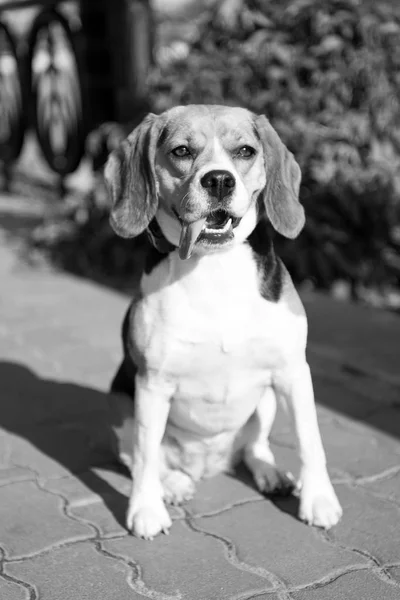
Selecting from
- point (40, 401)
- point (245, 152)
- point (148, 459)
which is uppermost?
point (245, 152)

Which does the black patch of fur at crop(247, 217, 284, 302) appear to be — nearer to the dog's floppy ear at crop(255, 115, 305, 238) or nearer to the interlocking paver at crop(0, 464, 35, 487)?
the dog's floppy ear at crop(255, 115, 305, 238)

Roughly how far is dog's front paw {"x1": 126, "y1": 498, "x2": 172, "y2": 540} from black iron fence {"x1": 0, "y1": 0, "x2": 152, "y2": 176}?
4.33 metres

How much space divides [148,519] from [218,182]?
122cm

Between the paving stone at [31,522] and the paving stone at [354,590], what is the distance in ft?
2.83

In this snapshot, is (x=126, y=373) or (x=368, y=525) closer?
(x=368, y=525)

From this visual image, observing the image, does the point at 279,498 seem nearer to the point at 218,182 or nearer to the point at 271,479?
the point at 271,479

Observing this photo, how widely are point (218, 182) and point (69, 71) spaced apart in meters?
A: 8.04

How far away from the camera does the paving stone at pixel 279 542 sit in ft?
9.33

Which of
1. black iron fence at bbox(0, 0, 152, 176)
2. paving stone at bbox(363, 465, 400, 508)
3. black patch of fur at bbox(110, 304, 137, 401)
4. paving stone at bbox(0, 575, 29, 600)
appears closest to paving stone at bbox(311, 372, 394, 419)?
paving stone at bbox(363, 465, 400, 508)

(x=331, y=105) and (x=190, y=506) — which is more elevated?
(x=331, y=105)

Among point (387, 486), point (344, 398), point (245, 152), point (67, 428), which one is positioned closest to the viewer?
point (245, 152)

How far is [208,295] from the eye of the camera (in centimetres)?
301

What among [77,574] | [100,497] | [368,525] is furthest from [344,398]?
[77,574]

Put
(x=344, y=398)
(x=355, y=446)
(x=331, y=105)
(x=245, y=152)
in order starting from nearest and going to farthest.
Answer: (x=245, y=152)
(x=355, y=446)
(x=344, y=398)
(x=331, y=105)
